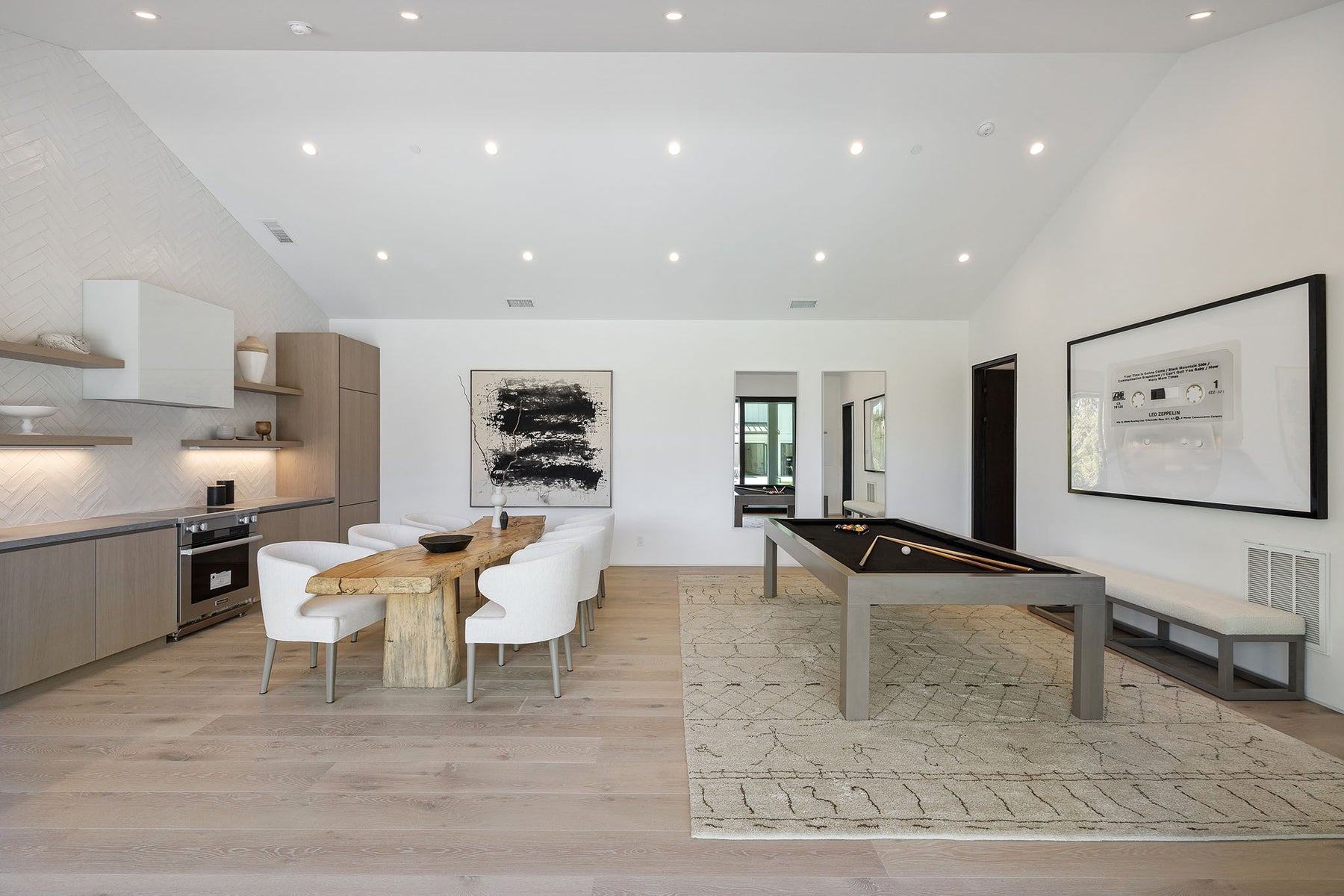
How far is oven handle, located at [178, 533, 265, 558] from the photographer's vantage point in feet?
13.3

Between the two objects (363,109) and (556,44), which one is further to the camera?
(363,109)

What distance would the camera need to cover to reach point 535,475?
6.65 meters

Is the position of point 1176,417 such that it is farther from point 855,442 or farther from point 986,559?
point 855,442

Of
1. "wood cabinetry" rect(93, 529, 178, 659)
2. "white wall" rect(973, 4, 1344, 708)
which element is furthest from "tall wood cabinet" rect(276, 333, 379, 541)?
"white wall" rect(973, 4, 1344, 708)

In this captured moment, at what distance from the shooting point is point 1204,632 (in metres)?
3.20

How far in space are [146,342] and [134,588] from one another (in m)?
1.62

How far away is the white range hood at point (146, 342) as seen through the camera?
393 cm

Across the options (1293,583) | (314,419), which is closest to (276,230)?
(314,419)

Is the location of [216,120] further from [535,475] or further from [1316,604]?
[1316,604]

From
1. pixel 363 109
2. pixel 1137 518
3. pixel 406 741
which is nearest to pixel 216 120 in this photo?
pixel 363 109

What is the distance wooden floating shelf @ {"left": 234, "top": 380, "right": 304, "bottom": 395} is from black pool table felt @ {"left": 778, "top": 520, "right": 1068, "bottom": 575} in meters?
4.62

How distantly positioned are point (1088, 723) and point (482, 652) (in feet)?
11.1

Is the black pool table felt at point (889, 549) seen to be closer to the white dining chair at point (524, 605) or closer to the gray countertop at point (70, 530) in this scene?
the white dining chair at point (524, 605)

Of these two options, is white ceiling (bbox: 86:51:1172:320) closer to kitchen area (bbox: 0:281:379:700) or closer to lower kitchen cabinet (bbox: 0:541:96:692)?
kitchen area (bbox: 0:281:379:700)
